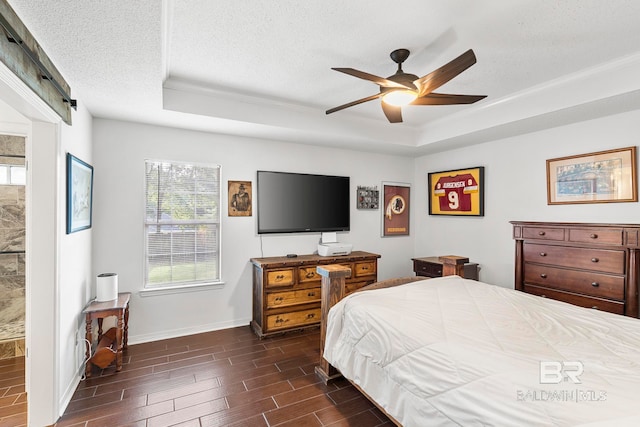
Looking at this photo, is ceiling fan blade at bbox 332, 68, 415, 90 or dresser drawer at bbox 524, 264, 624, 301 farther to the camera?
dresser drawer at bbox 524, 264, 624, 301

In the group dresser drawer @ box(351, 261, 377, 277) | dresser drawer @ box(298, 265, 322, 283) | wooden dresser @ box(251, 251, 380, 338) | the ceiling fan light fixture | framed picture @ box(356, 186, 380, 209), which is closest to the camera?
the ceiling fan light fixture

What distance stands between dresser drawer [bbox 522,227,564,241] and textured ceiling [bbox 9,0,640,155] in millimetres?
1099

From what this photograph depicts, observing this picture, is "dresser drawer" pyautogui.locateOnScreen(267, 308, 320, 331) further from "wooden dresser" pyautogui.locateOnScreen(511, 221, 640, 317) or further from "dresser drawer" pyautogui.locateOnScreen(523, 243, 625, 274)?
"dresser drawer" pyautogui.locateOnScreen(523, 243, 625, 274)

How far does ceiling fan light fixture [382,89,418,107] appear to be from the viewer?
2234 mm

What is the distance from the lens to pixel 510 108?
10.5ft

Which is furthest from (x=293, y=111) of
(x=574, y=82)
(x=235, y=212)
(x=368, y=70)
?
(x=574, y=82)

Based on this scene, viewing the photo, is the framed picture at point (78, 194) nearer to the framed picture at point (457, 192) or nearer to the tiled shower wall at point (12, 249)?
the tiled shower wall at point (12, 249)

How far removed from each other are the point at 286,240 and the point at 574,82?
338cm

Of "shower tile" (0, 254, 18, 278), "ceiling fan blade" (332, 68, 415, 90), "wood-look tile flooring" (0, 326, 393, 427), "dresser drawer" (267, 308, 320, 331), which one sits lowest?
"wood-look tile flooring" (0, 326, 393, 427)

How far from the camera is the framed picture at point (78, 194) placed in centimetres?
230

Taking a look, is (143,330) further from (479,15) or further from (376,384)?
(479,15)

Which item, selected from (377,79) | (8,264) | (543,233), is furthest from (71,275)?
(543,233)

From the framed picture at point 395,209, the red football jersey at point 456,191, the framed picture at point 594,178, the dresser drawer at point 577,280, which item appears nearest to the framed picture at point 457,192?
the red football jersey at point 456,191

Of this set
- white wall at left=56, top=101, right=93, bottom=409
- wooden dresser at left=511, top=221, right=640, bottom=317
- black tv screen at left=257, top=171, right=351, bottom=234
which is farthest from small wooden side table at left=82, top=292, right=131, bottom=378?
wooden dresser at left=511, top=221, right=640, bottom=317
